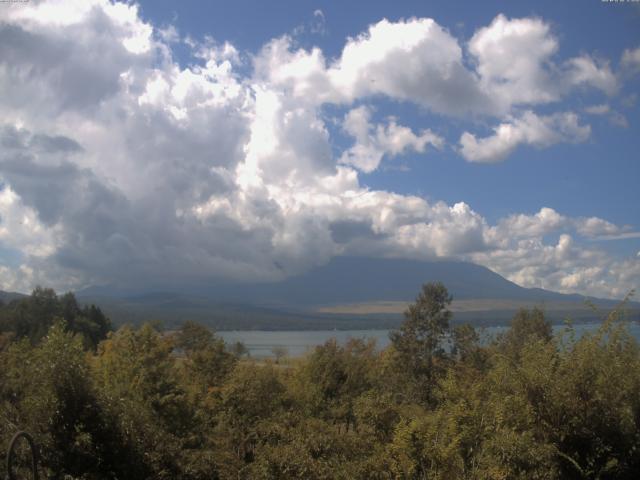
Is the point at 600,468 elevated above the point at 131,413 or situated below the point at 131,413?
below

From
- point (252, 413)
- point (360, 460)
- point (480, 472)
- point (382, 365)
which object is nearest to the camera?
point (480, 472)

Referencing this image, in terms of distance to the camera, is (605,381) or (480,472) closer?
(480,472)

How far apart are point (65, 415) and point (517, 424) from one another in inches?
392

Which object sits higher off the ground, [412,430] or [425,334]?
[412,430]

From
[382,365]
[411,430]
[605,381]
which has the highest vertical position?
[605,381]

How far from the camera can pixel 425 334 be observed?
43594 millimetres

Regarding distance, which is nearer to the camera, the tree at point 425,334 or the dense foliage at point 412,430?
the dense foliage at point 412,430

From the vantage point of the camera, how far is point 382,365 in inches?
1869

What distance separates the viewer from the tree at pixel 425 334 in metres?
42.7

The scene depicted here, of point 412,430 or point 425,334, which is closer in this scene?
point 412,430

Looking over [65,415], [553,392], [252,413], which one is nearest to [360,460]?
[553,392]

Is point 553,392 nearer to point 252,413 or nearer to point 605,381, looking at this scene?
point 605,381

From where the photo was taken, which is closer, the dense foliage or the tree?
the dense foliage

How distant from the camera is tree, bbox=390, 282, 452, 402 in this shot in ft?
140
